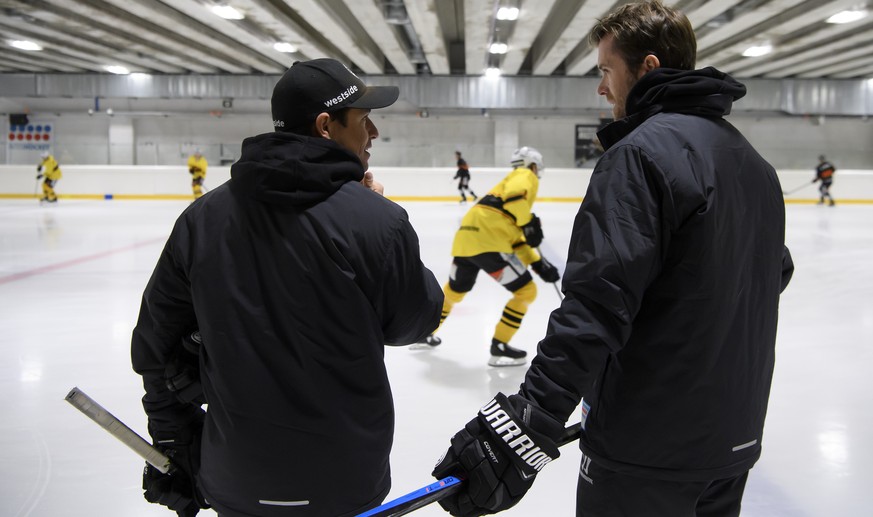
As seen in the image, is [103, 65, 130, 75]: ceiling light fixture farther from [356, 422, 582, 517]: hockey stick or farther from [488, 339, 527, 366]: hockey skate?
[356, 422, 582, 517]: hockey stick

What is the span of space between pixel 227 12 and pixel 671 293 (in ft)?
38.1

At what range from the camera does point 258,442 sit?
4.24 ft

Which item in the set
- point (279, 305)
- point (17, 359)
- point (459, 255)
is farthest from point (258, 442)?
point (17, 359)

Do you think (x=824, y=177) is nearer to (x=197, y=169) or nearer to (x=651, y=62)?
(x=197, y=169)

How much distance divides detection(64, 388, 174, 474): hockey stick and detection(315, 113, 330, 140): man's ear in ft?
2.33

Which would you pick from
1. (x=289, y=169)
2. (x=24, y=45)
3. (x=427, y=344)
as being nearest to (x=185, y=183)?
(x=24, y=45)

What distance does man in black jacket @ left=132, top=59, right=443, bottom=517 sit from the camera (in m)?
1.25

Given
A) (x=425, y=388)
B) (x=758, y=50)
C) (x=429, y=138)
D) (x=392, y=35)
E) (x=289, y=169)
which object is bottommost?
(x=425, y=388)

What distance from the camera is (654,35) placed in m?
1.28

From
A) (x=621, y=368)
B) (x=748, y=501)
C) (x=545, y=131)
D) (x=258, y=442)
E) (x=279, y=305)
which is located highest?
(x=545, y=131)

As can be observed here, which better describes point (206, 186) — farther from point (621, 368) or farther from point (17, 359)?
point (621, 368)

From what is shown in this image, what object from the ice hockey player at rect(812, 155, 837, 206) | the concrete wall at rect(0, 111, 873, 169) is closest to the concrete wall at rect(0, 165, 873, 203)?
the ice hockey player at rect(812, 155, 837, 206)

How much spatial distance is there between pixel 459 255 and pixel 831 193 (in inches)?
663

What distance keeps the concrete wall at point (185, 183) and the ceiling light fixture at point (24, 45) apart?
3683mm
